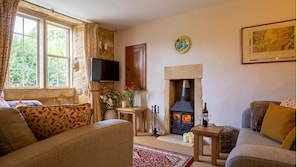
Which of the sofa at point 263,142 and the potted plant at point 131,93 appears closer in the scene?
the sofa at point 263,142

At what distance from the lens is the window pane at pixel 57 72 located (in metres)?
3.68

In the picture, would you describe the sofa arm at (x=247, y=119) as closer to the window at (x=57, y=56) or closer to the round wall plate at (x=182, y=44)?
the round wall plate at (x=182, y=44)

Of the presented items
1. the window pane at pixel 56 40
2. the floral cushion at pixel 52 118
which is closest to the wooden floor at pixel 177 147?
the floral cushion at pixel 52 118

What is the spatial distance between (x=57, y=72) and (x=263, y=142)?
3772 millimetres

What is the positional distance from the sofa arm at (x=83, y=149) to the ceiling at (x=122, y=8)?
7.63 ft

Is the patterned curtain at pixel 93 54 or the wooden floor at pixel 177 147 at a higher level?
the patterned curtain at pixel 93 54

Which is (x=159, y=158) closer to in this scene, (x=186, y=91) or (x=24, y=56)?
(x=186, y=91)

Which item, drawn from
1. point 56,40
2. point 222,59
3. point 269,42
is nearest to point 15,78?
point 56,40

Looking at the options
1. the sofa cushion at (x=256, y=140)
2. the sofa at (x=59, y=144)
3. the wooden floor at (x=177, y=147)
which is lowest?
the wooden floor at (x=177, y=147)

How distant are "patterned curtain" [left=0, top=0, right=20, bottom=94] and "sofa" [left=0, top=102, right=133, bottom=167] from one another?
6.47 feet

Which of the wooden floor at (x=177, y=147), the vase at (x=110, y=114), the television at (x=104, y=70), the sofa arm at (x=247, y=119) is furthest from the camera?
the vase at (x=110, y=114)

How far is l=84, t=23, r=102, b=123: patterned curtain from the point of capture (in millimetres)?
3861

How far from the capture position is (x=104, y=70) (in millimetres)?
4023

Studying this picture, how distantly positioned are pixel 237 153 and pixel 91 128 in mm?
992
